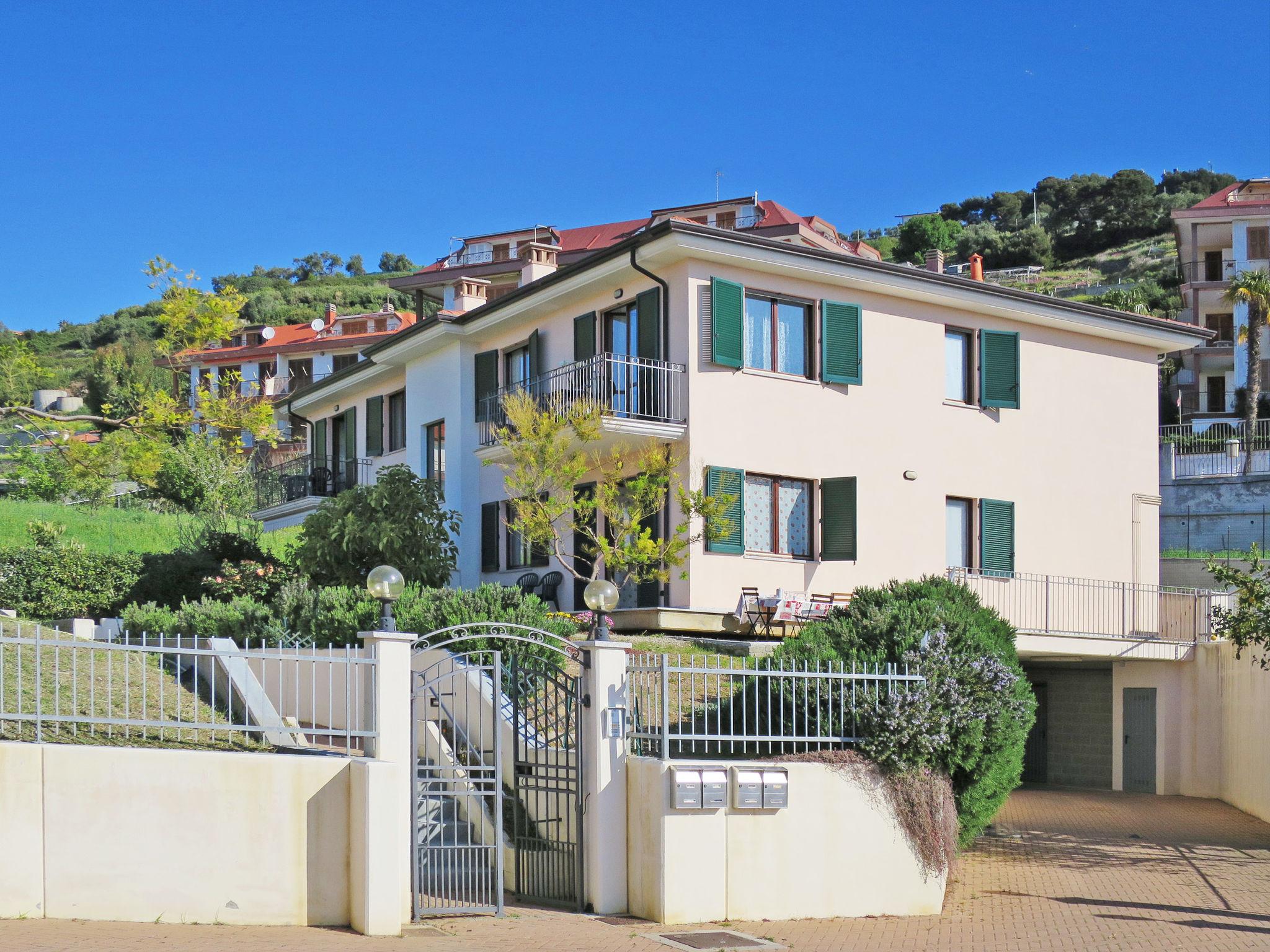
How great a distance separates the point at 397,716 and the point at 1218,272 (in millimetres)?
51128

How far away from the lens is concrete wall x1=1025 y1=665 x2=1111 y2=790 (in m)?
24.6

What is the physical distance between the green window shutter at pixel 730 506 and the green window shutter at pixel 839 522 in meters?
1.70

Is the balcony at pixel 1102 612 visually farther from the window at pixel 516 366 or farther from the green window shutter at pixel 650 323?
the window at pixel 516 366

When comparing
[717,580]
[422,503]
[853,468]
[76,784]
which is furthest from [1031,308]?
[76,784]

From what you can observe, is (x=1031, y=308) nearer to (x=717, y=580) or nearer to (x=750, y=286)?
(x=750, y=286)

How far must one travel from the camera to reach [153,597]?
2520 cm

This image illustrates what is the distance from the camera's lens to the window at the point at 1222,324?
52.8 m

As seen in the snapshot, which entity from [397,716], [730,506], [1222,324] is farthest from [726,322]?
[1222,324]

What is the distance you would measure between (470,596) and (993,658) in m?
6.62

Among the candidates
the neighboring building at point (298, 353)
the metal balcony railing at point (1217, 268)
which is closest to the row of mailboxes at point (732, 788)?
the metal balcony railing at point (1217, 268)

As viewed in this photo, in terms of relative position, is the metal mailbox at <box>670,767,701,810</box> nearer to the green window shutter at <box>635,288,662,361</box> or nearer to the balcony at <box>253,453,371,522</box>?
the green window shutter at <box>635,288,662,361</box>

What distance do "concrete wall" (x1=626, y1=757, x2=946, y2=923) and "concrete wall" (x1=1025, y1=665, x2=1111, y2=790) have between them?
13259 mm

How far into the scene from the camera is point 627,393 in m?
22.2

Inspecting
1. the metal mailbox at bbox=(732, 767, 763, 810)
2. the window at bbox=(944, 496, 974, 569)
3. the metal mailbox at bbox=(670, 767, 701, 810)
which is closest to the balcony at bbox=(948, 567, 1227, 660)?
the window at bbox=(944, 496, 974, 569)
